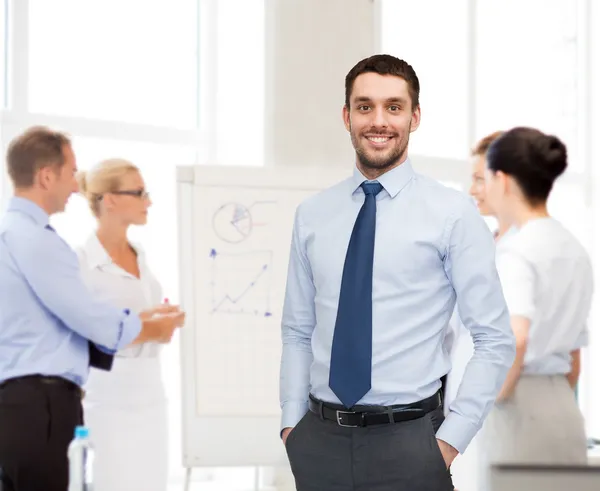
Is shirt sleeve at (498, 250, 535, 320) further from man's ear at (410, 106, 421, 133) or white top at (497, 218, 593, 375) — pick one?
man's ear at (410, 106, 421, 133)

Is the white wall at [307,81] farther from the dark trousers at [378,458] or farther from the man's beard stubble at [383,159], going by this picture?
the dark trousers at [378,458]

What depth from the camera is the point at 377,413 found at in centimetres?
179

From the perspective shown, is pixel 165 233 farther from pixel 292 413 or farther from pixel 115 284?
pixel 292 413

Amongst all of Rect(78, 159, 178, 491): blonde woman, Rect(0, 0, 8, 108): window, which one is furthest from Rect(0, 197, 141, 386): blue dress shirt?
Rect(0, 0, 8, 108): window

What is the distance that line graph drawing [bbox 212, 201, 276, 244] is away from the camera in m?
3.36

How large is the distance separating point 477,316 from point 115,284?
2005mm

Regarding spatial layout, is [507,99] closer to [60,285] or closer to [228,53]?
[228,53]

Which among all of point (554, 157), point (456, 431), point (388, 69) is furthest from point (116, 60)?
point (456, 431)

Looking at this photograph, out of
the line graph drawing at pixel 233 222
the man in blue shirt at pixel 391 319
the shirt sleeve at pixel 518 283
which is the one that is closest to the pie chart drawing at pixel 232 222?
the line graph drawing at pixel 233 222

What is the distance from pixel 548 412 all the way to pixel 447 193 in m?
1.05

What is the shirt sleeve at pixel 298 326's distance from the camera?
2.00 metres

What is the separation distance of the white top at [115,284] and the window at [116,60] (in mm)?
760

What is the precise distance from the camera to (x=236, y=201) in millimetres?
3381

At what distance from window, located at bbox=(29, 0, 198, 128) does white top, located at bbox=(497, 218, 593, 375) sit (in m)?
2.23
